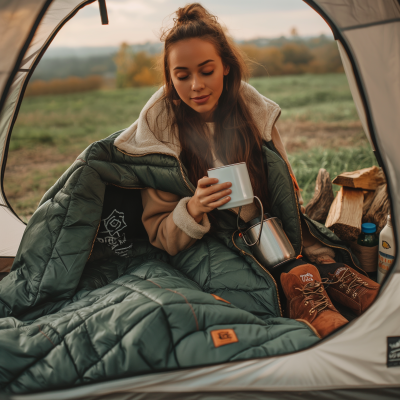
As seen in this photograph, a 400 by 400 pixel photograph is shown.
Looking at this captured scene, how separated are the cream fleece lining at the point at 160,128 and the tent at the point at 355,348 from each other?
0.49 m

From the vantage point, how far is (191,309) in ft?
3.02

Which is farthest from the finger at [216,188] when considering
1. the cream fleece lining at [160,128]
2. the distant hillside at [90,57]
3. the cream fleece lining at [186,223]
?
the distant hillside at [90,57]

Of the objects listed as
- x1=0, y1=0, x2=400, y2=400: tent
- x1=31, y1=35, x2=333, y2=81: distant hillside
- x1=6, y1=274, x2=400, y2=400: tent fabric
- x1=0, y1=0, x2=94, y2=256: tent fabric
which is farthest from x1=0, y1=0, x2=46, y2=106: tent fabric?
x1=31, y1=35, x2=333, y2=81: distant hillside

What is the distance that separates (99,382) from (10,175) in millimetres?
3152

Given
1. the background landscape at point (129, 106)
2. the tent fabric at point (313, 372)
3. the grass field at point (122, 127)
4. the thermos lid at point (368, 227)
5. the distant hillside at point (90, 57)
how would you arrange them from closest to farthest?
1. the tent fabric at point (313, 372)
2. the thermos lid at point (368, 227)
3. the grass field at point (122, 127)
4. the background landscape at point (129, 106)
5. the distant hillside at point (90, 57)

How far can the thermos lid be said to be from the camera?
1.50 metres

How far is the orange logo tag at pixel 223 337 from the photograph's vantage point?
0.88 m

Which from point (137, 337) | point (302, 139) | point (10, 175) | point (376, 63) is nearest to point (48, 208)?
point (137, 337)

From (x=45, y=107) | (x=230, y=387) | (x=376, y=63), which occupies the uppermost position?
(x=45, y=107)

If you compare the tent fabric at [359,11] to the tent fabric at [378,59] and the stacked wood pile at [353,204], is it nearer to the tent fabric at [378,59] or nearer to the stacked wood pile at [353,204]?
the tent fabric at [378,59]

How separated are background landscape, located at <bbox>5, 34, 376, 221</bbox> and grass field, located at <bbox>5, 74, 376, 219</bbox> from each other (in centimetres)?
1

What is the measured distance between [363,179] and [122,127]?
14.2 ft

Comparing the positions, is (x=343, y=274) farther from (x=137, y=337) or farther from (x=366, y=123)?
(x=137, y=337)

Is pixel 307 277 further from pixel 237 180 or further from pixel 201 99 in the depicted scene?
pixel 201 99
